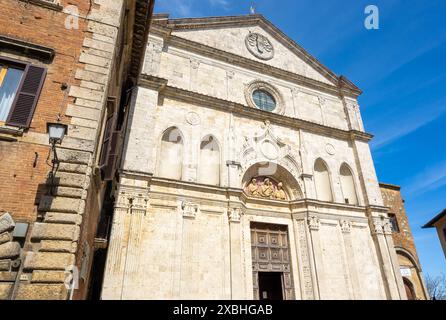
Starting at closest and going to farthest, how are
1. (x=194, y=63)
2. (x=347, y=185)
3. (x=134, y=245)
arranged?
(x=134, y=245) < (x=194, y=63) < (x=347, y=185)

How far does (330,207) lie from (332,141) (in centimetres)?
440

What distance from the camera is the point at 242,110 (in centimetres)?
1498

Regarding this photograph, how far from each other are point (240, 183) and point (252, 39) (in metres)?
10.3

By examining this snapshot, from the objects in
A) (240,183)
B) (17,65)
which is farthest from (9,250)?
(240,183)

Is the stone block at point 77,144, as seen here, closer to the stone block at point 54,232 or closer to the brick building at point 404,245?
the stone block at point 54,232

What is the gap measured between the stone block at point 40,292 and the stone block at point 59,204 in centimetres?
131

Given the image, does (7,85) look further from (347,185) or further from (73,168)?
(347,185)

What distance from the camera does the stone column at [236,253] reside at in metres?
10.9

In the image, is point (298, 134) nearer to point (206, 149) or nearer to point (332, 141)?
point (332, 141)

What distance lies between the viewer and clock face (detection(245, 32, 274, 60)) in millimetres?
18062

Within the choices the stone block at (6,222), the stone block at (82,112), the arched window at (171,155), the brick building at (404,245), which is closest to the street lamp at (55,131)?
the stone block at (82,112)

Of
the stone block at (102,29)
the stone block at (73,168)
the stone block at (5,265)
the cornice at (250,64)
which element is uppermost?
the cornice at (250,64)

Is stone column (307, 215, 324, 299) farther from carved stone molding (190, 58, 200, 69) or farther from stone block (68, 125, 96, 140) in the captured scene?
stone block (68, 125, 96, 140)
